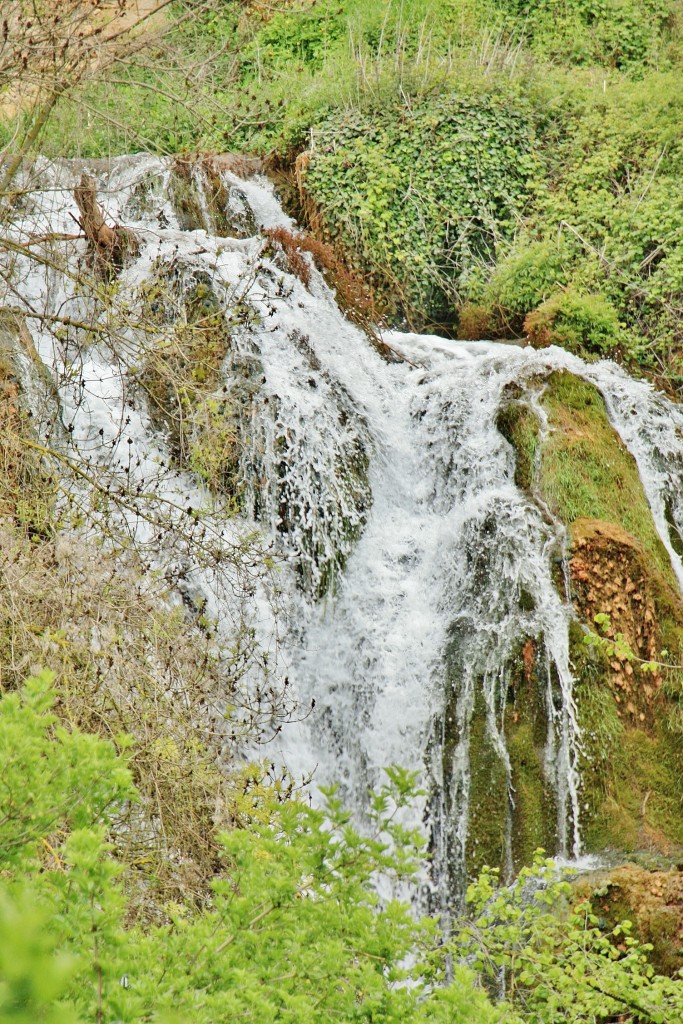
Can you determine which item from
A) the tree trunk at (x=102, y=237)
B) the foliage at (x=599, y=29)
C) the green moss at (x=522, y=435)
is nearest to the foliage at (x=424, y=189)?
the foliage at (x=599, y=29)

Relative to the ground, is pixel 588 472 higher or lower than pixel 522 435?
lower

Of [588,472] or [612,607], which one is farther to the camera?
[588,472]

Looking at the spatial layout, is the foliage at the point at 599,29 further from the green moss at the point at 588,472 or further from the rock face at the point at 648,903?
the rock face at the point at 648,903

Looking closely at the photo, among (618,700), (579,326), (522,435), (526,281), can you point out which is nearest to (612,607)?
(618,700)

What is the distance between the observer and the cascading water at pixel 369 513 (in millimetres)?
5379

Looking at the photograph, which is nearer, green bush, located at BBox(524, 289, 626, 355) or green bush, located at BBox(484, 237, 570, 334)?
green bush, located at BBox(524, 289, 626, 355)

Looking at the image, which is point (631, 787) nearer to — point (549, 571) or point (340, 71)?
point (549, 571)

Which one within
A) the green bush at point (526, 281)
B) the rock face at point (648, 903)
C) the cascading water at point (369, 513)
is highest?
the green bush at point (526, 281)

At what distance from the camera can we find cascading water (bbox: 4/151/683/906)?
212 inches

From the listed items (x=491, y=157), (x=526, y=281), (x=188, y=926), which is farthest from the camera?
(x=491, y=157)

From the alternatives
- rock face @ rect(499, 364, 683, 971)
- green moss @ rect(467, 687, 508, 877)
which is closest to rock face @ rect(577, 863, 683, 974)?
rock face @ rect(499, 364, 683, 971)

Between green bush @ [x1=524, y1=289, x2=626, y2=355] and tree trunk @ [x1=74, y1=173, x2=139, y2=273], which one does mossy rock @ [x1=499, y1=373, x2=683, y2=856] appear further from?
tree trunk @ [x1=74, y1=173, x2=139, y2=273]

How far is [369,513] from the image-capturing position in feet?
22.2

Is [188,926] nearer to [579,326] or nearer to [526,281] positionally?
[579,326]
